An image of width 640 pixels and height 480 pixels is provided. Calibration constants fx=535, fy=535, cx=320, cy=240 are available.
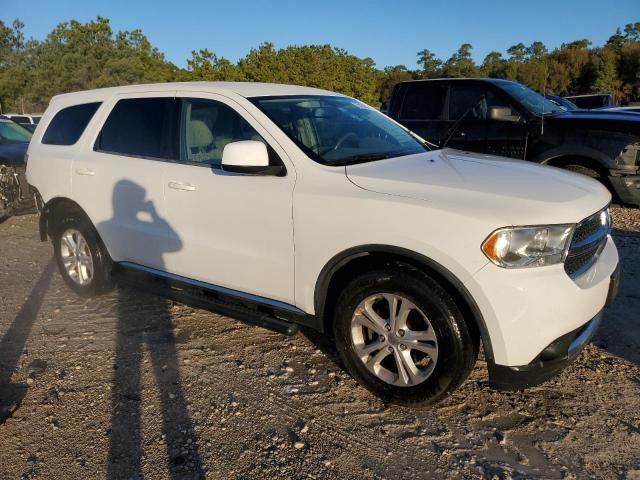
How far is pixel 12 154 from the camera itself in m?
7.66

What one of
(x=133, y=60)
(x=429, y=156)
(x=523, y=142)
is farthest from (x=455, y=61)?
(x=429, y=156)

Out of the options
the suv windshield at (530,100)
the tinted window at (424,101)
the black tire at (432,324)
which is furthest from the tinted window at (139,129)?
the suv windshield at (530,100)

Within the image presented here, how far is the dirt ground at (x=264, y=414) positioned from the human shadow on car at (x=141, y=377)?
0.01 meters

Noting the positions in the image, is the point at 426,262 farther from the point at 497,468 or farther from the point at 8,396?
the point at 8,396

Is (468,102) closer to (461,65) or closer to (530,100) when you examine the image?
(530,100)

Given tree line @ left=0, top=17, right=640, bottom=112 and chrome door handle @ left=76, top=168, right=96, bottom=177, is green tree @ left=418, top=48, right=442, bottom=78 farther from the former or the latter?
chrome door handle @ left=76, top=168, right=96, bottom=177

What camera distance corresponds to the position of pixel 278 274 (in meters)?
3.30

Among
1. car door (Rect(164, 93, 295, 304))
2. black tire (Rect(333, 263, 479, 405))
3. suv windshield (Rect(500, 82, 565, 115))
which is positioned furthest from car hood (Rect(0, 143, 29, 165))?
suv windshield (Rect(500, 82, 565, 115))

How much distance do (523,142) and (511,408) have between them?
454 cm

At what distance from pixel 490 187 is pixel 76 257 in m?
3.74

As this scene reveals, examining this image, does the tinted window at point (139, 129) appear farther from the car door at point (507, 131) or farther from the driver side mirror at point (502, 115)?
the car door at point (507, 131)

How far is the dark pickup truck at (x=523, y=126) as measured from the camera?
6.15 m

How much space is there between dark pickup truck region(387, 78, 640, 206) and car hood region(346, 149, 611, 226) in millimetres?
2921

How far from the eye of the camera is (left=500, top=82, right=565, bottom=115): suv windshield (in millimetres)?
6895
